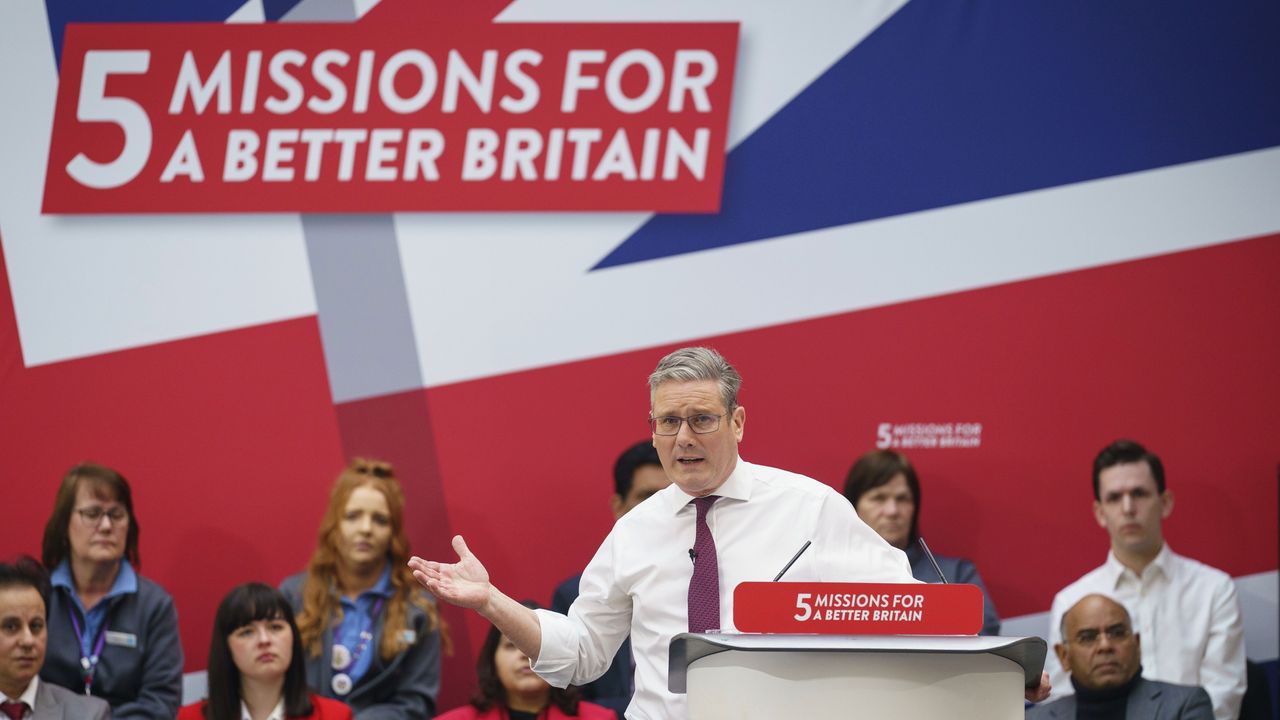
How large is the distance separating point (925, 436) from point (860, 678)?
327 cm

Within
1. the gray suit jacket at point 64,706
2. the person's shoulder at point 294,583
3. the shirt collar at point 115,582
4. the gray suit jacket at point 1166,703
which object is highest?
the shirt collar at point 115,582

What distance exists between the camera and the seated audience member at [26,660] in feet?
14.1

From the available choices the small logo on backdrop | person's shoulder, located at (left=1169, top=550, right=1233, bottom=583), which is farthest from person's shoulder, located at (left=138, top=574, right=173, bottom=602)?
person's shoulder, located at (left=1169, top=550, right=1233, bottom=583)

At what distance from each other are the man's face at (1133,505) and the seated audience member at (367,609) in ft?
8.02

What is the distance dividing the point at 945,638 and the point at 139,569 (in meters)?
3.76

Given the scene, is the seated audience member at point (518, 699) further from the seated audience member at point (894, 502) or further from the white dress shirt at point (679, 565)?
the white dress shirt at point (679, 565)

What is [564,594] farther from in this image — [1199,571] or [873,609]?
[873,609]

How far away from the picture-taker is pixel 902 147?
5.55m

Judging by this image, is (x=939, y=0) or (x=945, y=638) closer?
(x=945, y=638)

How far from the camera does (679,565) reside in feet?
9.86

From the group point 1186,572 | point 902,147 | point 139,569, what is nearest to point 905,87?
point 902,147

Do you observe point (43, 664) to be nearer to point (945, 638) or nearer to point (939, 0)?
point (945, 638)

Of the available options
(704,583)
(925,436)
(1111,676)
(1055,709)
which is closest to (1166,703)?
(1111,676)

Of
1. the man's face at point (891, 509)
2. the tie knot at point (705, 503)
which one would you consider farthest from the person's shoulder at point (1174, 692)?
the tie knot at point (705, 503)
